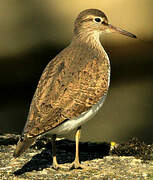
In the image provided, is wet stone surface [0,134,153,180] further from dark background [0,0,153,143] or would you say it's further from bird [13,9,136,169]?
dark background [0,0,153,143]

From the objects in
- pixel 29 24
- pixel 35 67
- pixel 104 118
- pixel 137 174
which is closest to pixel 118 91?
pixel 104 118

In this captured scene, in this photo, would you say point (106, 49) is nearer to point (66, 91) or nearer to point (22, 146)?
point (66, 91)

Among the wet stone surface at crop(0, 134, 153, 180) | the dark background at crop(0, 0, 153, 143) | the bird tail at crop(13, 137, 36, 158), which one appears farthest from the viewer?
the dark background at crop(0, 0, 153, 143)

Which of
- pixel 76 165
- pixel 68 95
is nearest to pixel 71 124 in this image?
pixel 68 95

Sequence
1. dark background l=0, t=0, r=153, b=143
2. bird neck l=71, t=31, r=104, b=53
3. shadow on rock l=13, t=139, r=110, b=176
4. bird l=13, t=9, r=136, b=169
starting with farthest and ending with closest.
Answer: dark background l=0, t=0, r=153, b=143
bird neck l=71, t=31, r=104, b=53
shadow on rock l=13, t=139, r=110, b=176
bird l=13, t=9, r=136, b=169

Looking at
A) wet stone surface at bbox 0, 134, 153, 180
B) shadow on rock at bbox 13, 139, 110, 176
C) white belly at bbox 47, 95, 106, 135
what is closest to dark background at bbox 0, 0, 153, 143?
shadow on rock at bbox 13, 139, 110, 176

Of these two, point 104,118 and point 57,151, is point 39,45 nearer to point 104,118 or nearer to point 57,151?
point 104,118

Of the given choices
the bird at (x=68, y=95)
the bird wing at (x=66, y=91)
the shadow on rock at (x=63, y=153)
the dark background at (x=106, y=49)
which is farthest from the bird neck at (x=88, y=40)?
the dark background at (x=106, y=49)
